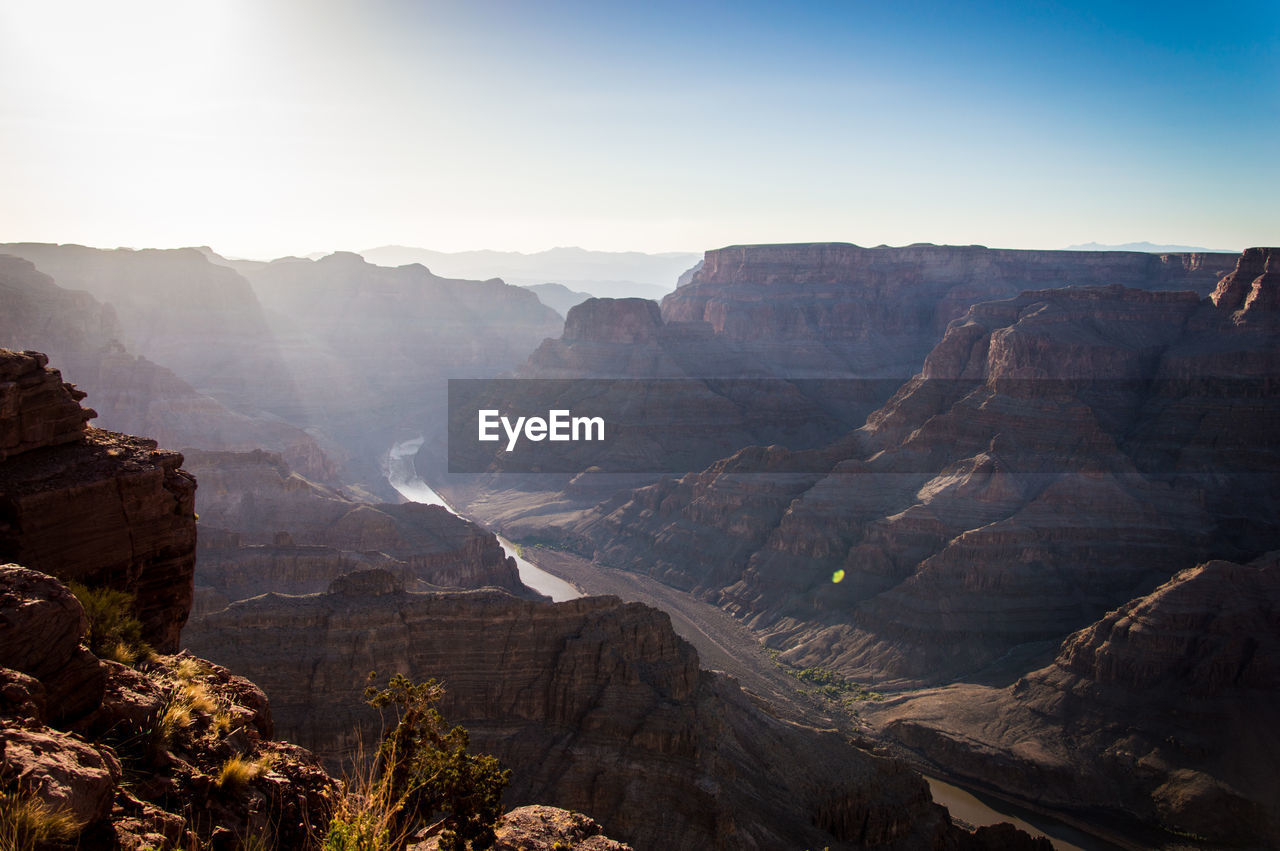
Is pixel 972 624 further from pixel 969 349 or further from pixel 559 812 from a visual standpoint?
pixel 559 812

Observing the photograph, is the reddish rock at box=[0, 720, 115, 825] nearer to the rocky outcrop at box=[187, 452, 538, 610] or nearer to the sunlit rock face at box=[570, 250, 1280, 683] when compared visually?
the rocky outcrop at box=[187, 452, 538, 610]

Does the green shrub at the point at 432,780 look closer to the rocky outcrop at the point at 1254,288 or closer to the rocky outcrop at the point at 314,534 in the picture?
the rocky outcrop at the point at 314,534

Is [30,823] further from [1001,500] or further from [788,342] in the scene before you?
[788,342]

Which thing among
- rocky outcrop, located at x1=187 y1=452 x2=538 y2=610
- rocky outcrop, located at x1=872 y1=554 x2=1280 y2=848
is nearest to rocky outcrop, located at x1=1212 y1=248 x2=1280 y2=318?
rocky outcrop, located at x1=872 y1=554 x2=1280 y2=848

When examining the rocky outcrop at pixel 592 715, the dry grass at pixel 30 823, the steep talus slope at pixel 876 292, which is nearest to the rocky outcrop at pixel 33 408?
the dry grass at pixel 30 823

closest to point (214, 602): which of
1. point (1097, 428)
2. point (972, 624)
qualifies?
point (972, 624)
